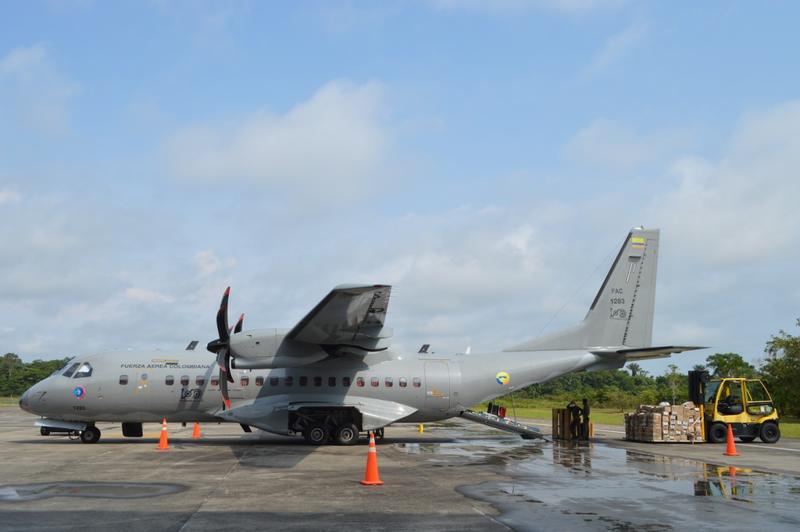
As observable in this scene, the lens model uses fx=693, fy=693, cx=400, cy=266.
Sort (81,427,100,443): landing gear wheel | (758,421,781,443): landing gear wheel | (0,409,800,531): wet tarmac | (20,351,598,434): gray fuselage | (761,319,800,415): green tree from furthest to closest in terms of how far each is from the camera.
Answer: (761,319,800,415): green tree, (758,421,781,443): landing gear wheel, (81,427,100,443): landing gear wheel, (20,351,598,434): gray fuselage, (0,409,800,531): wet tarmac

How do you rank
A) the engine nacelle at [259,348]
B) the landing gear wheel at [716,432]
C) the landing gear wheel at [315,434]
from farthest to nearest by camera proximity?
the landing gear wheel at [716,432] < the landing gear wheel at [315,434] < the engine nacelle at [259,348]

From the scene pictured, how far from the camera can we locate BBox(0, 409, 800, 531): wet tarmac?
9180 millimetres

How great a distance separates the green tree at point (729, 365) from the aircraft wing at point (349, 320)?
158 ft

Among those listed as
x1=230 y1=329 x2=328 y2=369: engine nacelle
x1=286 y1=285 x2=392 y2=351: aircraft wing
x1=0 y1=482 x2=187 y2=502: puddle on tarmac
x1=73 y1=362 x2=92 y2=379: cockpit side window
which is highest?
x1=286 y1=285 x2=392 y2=351: aircraft wing

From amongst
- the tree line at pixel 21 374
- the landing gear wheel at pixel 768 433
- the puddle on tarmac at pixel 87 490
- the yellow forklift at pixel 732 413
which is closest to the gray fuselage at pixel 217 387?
the yellow forklift at pixel 732 413

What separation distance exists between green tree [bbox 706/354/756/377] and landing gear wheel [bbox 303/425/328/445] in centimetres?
4777

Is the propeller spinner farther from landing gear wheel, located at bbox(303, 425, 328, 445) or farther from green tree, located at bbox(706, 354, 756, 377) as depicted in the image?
green tree, located at bbox(706, 354, 756, 377)

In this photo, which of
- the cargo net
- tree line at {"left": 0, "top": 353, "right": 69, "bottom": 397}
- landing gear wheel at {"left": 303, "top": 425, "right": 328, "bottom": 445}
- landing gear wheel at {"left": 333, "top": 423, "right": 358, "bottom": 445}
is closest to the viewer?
landing gear wheel at {"left": 303, "top": 425, "right": 328, "bottom": 445}

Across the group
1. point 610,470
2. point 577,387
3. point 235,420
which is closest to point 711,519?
point 610,470

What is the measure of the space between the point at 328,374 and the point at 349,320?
3874 millimetres

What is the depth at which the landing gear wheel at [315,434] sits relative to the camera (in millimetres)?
21969

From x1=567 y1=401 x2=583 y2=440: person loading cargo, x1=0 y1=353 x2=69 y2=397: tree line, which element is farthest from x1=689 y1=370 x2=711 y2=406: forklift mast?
x1=0 y1=353 x2=69 y2=397: tree line

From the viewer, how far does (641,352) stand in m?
22.7

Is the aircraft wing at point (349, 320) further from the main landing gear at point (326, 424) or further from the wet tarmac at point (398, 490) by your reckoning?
the wet tarmac at point (398, 490)
